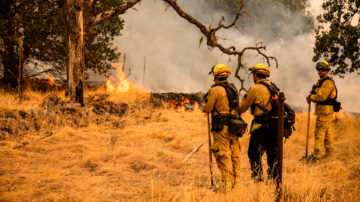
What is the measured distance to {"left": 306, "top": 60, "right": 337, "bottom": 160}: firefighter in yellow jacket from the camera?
580 centimetres

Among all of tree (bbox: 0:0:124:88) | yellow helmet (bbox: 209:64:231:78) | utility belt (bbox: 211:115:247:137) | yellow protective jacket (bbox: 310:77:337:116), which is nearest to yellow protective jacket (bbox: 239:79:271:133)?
utility belt (bbox: 211:115:247:137)

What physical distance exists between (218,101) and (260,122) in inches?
29.0

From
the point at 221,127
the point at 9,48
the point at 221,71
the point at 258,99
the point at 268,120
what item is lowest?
the point at 221,127

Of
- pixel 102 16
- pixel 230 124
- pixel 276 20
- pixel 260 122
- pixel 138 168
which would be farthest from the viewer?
pixel 276 20

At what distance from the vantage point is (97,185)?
4336 mm

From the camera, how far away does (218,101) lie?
161 inches

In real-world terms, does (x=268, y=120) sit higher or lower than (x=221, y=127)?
higher

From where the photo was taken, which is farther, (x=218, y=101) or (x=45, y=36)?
(x=45, y=36)

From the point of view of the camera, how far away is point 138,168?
5512 mm

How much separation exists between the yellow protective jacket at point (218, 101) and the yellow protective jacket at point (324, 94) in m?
2.92

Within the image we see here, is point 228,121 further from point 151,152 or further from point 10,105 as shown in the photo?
point 10,105

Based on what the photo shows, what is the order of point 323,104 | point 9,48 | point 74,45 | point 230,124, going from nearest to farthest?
point 230,124, point 323,104, point 74,45, point 9,48

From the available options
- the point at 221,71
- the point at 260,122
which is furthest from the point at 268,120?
the point at 221,71

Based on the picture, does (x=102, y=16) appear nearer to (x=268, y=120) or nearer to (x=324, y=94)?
(x=324, y=94)
